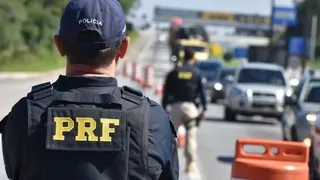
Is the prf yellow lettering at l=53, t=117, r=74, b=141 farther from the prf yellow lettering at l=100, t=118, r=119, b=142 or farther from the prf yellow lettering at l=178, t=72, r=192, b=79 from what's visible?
the prf yellow lettering at l=178, t=72, r=192, b=79

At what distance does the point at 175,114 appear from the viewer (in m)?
12.8

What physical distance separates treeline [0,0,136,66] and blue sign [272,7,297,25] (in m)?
17.6

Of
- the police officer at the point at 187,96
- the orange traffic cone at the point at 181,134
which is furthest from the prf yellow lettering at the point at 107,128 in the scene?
the orange traffic cone at the point at 181,134

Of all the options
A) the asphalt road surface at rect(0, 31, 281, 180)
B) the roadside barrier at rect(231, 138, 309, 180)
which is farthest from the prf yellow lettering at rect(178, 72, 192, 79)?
the roadside barrier at rect(231, 138, 309, 180)

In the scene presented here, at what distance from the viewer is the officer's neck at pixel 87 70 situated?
324 cm

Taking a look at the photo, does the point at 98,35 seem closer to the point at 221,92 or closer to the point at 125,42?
the point at 125,42

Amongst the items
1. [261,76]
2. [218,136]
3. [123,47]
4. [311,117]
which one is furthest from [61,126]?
[261,76]

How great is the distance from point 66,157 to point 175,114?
970 centimetres

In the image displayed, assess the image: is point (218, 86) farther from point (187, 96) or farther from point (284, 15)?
point (284, 15)

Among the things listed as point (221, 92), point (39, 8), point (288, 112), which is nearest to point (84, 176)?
point (288, 112)

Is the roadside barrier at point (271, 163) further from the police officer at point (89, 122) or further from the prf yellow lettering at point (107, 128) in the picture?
the prf yellow lettering at point (107, 128)

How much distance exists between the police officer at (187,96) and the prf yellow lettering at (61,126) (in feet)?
31.1

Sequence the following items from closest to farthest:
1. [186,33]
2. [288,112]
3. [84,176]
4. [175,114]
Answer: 1. [84,176]
2. [175,114]
3. [288,112]
4. [186,33]

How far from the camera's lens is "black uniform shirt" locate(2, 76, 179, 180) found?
10.4ft
